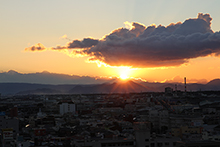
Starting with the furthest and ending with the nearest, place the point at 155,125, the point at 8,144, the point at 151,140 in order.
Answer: the point at 155,125
the point at 8,144
the point at 151,140

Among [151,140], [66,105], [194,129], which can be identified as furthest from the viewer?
[66,105]

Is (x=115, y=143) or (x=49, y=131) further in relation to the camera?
(x=49, y=131)

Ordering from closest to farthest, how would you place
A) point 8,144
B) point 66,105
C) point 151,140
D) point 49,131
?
1. point 151,140
2. point 8,144
3. point 49,131
4. point 66,105

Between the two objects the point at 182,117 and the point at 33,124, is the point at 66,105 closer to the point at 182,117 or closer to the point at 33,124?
the point at 33,124

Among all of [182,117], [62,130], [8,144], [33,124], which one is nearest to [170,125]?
[182,117]

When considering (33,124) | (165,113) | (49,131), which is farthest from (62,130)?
(165,113)

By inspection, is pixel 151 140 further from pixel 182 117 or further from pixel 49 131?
pixel 182 117

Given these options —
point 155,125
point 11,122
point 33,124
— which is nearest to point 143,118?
point 155,125

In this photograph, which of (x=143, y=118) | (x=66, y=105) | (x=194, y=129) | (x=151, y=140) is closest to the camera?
(x=151, y=140)

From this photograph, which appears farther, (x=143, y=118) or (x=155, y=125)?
(x=143, y=118)
